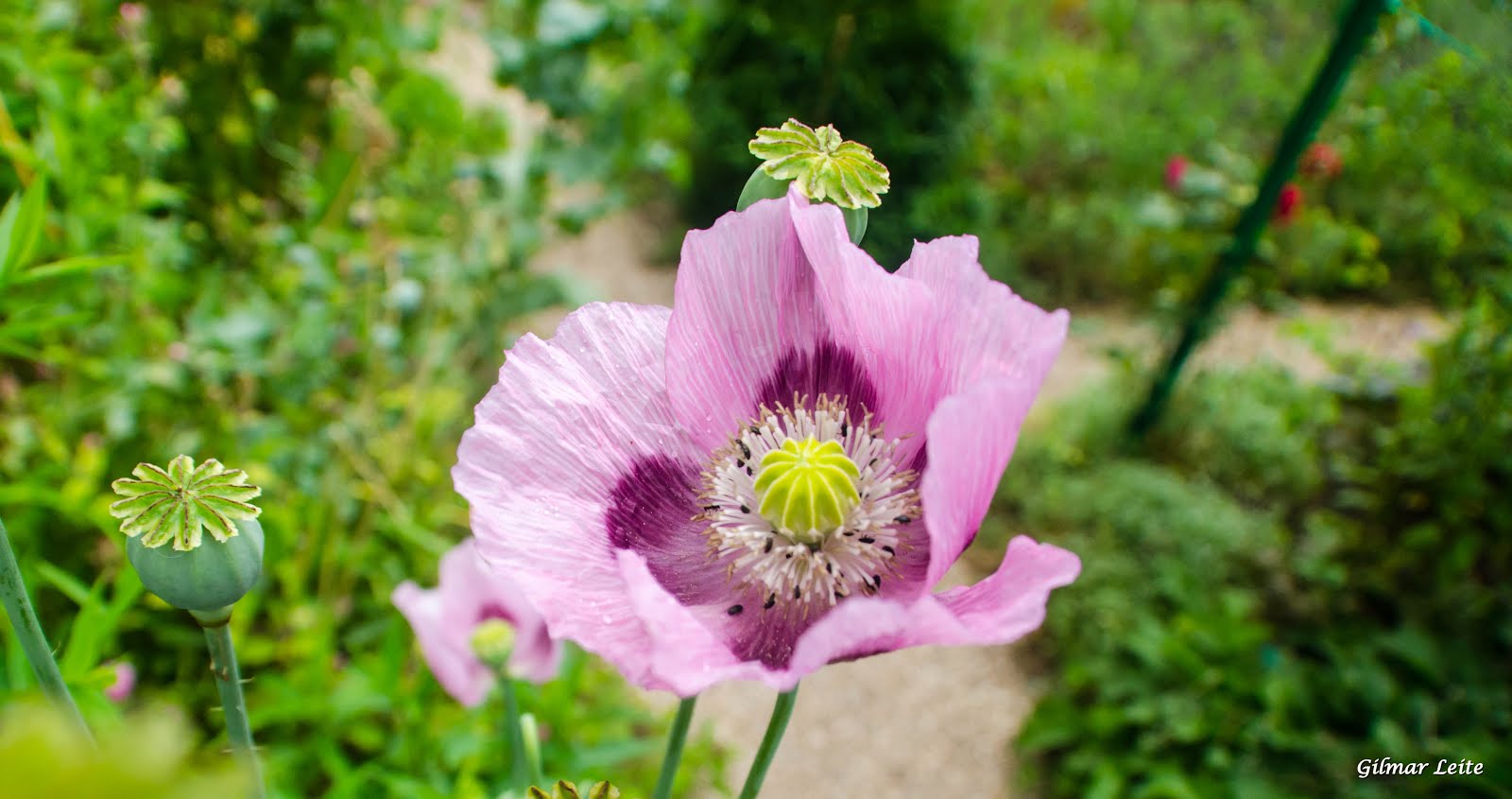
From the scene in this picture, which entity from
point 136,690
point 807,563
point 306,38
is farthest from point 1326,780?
point 306,38

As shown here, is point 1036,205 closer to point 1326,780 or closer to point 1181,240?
point 1181,240

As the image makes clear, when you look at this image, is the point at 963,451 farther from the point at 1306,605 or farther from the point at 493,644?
the point at 1306,605

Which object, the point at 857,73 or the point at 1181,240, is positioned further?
the point at 857,73

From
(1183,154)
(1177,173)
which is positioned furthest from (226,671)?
(1183,154)

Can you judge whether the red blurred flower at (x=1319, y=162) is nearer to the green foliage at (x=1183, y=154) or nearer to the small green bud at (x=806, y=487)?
the green foliage at (x=1183, y=154)

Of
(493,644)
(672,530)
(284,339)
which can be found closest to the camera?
(672,530)

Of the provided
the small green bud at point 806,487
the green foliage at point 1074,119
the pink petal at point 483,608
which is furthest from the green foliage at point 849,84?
the small green bud at point 806,487

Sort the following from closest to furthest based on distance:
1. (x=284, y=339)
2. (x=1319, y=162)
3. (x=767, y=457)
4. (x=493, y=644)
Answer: (x=767, y=457) → (x=493, y=644) → (x=284, y=339) → (x=1319, y=162)
